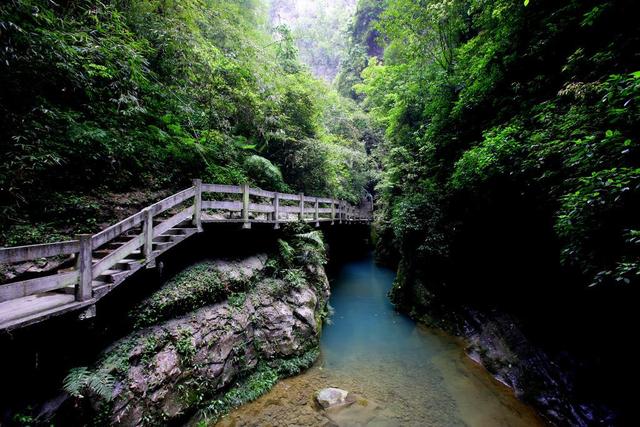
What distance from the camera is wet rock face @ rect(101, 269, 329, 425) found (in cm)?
401

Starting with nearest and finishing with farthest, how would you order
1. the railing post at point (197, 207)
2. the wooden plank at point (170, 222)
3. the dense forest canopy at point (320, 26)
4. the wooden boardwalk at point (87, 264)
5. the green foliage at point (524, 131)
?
1. the wooden boardwalk at point (87, 264)
2. the green foliage at point (524, 131)
3. the wooden plank at point (170, 222)
4. the railing post at point (197, 207)
5. the dense forest canopy at point (320, 26)

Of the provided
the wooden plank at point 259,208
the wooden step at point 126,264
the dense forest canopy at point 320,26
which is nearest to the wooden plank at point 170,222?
the wooden step at point 126,264

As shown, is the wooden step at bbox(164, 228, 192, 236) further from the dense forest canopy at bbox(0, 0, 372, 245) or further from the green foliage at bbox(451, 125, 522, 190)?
the green foliage at bbox(451, 125, 522, 190)

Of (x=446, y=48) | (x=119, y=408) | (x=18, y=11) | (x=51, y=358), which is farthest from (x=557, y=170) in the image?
(x=18, y=11)

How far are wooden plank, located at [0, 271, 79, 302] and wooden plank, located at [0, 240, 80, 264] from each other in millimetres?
252

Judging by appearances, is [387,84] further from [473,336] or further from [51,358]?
[51,358]

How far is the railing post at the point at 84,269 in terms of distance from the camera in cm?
335

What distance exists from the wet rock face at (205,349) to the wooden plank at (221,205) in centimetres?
221

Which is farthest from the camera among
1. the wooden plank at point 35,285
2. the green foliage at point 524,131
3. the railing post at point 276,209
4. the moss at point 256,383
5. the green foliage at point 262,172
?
the green foliage at point 262,172

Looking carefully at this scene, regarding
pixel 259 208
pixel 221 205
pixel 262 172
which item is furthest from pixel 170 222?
pixel 262 172

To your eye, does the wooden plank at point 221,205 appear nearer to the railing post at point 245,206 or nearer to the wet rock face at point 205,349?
the railing post at point 245,206

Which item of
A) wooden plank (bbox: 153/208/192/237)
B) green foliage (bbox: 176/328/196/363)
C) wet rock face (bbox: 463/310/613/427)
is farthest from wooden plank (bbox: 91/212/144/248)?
wet rock face (bbox: 463/310/613/427)

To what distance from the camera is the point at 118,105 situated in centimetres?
631

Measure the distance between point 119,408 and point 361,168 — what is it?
63.4 ft
